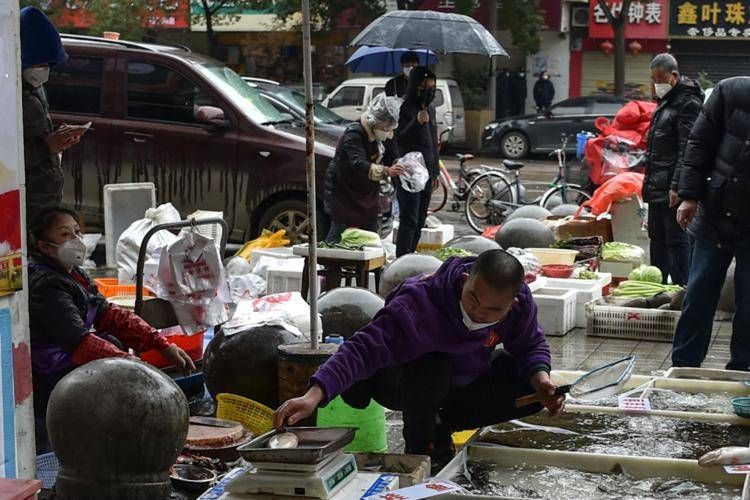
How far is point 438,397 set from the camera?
17.0ft

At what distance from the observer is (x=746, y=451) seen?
15.7 feet

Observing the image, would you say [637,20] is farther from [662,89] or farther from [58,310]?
[58,310]

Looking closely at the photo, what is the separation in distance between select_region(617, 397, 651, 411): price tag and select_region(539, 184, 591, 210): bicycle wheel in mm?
9125

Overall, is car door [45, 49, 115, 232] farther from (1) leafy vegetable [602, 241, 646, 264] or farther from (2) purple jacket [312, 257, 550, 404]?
(2) purple jacket [312, 257, 550, 404]

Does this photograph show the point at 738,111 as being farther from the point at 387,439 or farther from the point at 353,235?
the point at 353,235

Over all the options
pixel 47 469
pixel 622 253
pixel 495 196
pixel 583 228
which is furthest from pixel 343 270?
pixel 495 196

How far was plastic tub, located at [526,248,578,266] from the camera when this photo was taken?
10672mm

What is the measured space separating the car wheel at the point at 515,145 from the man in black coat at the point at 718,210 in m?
20.7

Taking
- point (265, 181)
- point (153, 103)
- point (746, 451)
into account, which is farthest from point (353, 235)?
point (746, 451)

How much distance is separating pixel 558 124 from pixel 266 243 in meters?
17.0

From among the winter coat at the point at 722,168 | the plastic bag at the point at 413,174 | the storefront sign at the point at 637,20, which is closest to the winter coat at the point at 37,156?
the winter coat at the point at 722,168

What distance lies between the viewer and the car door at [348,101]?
2606 centimetres

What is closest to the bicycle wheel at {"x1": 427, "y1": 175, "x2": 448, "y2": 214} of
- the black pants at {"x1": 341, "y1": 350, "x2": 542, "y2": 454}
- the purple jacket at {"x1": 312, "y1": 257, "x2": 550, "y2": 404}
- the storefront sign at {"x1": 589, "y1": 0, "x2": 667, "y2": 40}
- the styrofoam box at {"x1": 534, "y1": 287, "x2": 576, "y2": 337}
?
the styrofoam box at {"x1": 534, "y1": 287, "x2": 576, "y2": 337}

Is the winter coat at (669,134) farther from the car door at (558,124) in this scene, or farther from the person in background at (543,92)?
the person in background at (543,92)
